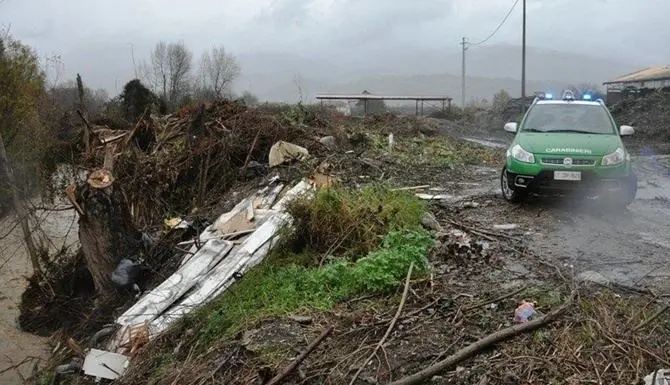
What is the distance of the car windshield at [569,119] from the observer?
968cm

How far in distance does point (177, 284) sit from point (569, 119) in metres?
7.00

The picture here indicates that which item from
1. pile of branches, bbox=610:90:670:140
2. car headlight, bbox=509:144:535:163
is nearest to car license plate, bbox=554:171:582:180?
car headlight, bbox=509:144:535:163

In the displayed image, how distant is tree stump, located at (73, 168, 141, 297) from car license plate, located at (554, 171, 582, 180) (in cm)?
681

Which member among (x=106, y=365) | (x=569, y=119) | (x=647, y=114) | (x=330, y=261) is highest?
(x=569, y=119)

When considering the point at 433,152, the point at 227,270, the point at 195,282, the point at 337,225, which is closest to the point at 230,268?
the point at 227,270

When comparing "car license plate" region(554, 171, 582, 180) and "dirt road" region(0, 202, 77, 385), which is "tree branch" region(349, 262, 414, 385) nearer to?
"car license plate" region(554, 171, 582, 180)

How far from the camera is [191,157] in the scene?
12.1m

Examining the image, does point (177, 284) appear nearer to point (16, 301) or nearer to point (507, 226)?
point (507, 226)

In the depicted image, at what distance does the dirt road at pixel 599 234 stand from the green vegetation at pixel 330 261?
5.39ft

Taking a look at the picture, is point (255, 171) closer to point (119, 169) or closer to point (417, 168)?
point (119, 169)

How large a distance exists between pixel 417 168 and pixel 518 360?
9.97 meters

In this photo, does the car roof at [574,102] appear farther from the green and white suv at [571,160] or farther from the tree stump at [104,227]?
the tree stump at [104,227]

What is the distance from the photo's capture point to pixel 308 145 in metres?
13.7

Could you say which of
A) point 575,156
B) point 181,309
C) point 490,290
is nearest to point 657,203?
point 575,156
